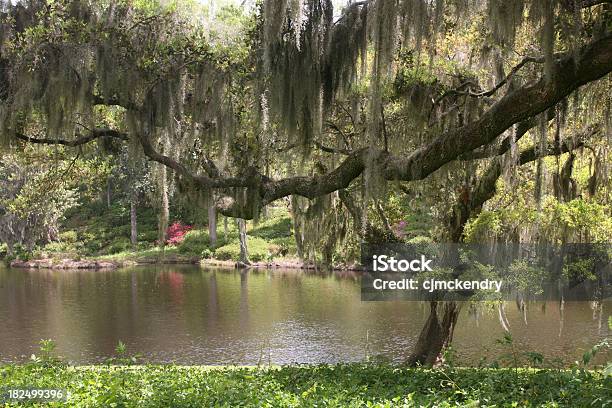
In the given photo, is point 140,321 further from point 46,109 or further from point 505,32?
point 505,32

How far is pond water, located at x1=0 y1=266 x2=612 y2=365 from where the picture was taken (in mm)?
12235

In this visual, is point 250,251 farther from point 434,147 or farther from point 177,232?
point 434,147

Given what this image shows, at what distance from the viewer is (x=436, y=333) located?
27.8 ft

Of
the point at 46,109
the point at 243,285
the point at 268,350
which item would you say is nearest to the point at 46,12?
the point at 46,109

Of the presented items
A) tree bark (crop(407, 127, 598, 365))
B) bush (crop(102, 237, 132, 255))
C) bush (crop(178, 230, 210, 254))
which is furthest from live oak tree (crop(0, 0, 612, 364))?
bush (crop(102, 237, 132, 255))

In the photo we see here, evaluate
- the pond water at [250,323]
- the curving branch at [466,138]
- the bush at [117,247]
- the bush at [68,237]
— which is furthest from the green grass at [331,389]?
the bush at [68,237]

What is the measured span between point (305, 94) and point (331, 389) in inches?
117

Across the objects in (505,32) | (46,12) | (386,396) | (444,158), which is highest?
(46,12)

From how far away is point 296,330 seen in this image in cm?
1467

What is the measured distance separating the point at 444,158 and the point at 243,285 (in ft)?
60.4

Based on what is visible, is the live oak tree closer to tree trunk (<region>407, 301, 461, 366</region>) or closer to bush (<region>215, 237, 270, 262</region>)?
tree trunk (<region>407, 301, 461, 366</region>)

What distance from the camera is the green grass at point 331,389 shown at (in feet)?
12.7

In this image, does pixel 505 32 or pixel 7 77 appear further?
pixel 7 77

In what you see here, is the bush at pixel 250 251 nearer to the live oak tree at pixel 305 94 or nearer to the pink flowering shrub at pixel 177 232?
the pink flowering shrub at pixel 177 232
